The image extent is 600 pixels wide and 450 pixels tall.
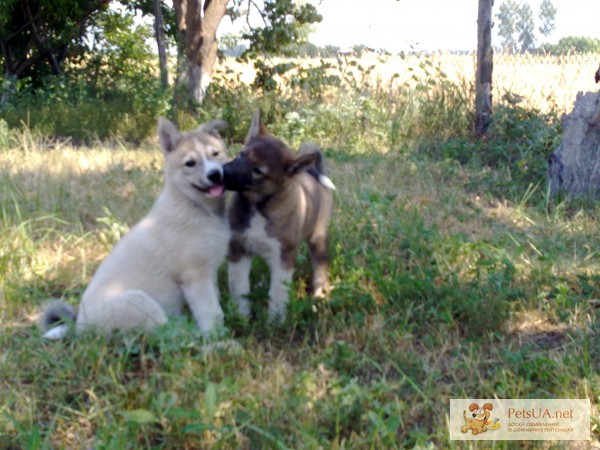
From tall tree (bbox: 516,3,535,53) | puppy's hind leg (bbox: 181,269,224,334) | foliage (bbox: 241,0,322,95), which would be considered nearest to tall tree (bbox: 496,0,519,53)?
tall tree (bbox: 516,3,535,53)

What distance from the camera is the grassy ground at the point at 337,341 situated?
2824 millimetres

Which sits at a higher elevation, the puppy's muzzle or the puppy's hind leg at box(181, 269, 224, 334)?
the puppy's muzzle

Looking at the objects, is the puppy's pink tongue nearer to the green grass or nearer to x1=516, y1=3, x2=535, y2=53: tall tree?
the green grass

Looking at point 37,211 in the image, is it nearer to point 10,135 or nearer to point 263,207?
point 263,207

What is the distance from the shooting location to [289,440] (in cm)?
275

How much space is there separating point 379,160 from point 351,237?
3300mm

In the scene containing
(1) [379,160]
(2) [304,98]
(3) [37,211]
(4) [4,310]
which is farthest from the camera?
(2) [304,98]

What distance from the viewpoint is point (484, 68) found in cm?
949

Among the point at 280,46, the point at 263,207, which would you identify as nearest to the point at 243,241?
the point at 263,207

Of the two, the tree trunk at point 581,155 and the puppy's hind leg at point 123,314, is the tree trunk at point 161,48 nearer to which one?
the tree trunk at point 581,155

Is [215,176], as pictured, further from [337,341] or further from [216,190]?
[337,341]

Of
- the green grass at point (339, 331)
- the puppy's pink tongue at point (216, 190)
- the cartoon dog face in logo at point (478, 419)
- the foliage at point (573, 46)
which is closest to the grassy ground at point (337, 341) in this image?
the green grass at point (339, 331)

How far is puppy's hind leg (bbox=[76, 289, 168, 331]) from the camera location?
3416 millimetres

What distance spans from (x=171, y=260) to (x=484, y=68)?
7.08 m
